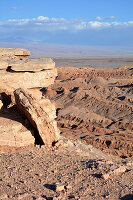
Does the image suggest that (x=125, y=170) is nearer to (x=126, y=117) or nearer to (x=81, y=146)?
(x=81, y=146)

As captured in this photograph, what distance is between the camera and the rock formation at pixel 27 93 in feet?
29.3

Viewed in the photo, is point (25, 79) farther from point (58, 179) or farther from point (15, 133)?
Answer: point (58, 179)

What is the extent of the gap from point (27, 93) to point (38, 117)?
3.27 ft

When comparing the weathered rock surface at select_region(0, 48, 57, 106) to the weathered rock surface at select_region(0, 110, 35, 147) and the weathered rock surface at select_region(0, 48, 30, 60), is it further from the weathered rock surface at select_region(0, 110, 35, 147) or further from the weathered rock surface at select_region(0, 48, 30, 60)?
the weathered rock surface at select_region(0, 110, 35, 147)

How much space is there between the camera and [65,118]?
Result: 62.5 ft

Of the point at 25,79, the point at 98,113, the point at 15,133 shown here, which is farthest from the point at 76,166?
the point at 98,113

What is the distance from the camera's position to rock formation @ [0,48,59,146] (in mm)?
8945

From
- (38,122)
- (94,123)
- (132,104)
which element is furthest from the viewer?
(132,104)

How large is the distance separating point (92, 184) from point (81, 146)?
222 inches

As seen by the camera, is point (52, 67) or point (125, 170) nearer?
point (125, 170)

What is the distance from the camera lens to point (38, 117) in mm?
8992

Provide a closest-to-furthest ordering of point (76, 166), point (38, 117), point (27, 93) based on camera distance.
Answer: point (76, 166) → point (38, 117) → point (27, 93)

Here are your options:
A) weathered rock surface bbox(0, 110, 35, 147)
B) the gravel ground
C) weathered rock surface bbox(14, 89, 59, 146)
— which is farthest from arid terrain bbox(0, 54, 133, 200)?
weathered rock surface bbox(14, 89, 59, 146)

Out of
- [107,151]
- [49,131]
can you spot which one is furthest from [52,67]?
[107,151]
